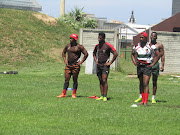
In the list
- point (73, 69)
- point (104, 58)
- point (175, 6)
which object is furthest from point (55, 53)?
point (175, 6)

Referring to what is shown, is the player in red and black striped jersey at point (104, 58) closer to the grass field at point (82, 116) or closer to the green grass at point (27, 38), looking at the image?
the grass field at point (82, 116)

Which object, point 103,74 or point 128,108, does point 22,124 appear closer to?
point 128,108

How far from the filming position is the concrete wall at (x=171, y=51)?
28828mm

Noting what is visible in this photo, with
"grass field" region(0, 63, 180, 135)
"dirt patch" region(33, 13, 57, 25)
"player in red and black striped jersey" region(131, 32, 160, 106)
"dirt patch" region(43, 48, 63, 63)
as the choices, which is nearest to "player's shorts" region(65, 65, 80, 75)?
"grass field" region(0, 63, 180, 135)

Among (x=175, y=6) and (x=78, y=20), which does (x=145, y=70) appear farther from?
(x=175, y=6)

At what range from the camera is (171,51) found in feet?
94.9

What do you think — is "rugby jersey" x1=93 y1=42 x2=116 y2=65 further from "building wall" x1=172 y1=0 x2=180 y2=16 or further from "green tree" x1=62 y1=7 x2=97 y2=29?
"building wall" x1=172 y1=0 x2=180 y2=16

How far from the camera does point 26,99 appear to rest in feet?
44.5

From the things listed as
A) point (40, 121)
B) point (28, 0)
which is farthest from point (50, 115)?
point (28, 0)

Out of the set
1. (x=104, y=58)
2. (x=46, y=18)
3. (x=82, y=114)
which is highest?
(x=46, y=18)

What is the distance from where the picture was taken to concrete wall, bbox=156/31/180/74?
28828 millimetres

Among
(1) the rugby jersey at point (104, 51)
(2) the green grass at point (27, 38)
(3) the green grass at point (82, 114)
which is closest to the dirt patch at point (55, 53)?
(2) the green grass at point (27, 38)

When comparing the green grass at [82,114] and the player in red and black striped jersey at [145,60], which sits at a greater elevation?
the player in red and black striped jersey at [145,60]

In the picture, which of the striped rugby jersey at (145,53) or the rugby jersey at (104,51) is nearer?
the striped rugby jersey at (145,53)
